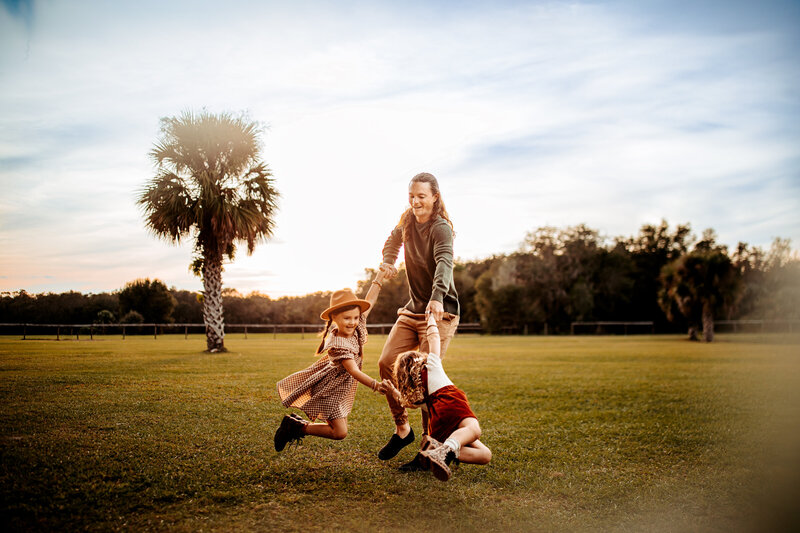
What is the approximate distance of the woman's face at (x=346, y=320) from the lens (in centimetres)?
429

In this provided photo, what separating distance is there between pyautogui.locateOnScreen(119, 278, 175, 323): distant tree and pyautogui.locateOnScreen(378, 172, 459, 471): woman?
28029 millimetres

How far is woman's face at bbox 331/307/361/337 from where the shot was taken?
14.1ft

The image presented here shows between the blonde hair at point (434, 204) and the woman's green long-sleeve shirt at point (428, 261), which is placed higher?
the blonde hair at point (434, 204)

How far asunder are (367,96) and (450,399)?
9.39 metres

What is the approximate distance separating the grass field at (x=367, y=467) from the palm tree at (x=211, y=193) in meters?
11.0

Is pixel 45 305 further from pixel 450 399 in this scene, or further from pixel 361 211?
pixel 450 399

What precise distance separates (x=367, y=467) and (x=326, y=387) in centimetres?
77

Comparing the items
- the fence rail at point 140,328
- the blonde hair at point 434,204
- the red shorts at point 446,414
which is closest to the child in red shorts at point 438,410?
the red shorts at point 446,414

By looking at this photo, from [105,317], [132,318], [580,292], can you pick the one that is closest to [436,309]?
[105,317]

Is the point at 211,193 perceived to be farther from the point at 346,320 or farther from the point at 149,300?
the point at 346,320

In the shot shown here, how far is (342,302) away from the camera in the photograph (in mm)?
4293

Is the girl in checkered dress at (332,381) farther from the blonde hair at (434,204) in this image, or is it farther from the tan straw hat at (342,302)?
the blonde hair at (434,204)

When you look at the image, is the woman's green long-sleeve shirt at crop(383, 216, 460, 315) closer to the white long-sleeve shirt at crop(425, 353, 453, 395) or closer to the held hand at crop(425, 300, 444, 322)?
the held hand at crop(425, 300, 444, 322)

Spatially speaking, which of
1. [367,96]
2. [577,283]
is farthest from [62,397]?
[577,283]
